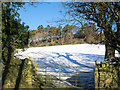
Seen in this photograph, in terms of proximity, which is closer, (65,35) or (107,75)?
(107,75)

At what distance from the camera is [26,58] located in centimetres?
423

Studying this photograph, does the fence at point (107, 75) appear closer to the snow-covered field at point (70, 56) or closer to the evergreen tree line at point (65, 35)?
the snow-covered field at point (70, 56)

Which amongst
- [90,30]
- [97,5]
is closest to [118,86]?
[90,30]

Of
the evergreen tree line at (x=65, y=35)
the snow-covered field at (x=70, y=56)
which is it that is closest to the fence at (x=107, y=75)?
the snow-covered field at (x=70, y=56)

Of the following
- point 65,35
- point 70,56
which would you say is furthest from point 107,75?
point 70,56

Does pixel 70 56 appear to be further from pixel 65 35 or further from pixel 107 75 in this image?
pixel 107 75

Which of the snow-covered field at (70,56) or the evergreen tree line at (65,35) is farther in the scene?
the snow-covered field at (70,56)

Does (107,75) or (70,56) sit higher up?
(70,56)

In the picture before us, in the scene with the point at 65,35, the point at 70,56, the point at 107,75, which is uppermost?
the point at 65,35

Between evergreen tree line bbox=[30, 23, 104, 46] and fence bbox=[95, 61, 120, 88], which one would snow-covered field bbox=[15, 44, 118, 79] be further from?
fence bbox=[95, 61, 120, 88]

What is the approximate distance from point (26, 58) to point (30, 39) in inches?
32.4

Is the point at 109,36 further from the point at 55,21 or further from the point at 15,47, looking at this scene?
the point at 15,47

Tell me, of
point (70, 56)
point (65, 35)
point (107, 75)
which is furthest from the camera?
point (70, 56)

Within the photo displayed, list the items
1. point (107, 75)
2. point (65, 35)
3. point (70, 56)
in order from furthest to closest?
1. point (70, 56)
2. point (65, 35)
3. point (107, 75)
